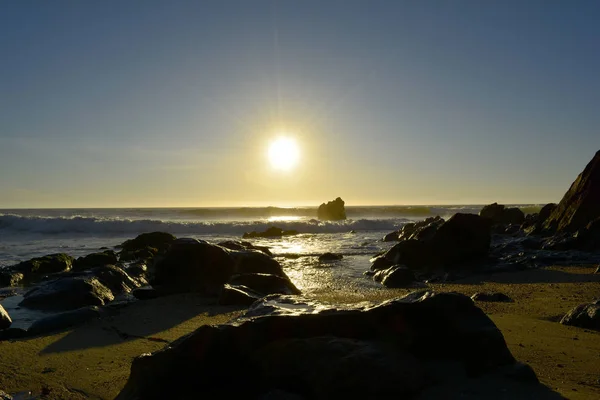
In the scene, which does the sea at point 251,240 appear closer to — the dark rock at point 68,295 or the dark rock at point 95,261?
the dark rock at point 68,295

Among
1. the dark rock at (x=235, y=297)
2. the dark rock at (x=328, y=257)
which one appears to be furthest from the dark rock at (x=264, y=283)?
the dark rock at (x=328, y=257)

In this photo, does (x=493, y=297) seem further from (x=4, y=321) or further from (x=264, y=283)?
(x=4, y=321)

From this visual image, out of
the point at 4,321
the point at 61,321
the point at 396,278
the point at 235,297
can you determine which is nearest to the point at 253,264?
the point at 235,297

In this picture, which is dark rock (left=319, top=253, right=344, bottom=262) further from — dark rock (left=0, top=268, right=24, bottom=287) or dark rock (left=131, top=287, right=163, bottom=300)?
dark rock (left=0, top=268, right=24, bottom=287)

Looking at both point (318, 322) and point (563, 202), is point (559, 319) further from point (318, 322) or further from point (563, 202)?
point (563, 202)

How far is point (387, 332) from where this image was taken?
3.78 meters

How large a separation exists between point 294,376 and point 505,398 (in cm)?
148

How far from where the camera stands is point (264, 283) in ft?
30.6

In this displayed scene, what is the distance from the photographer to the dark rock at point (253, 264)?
10.8 metres

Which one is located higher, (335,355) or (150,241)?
(335,355)

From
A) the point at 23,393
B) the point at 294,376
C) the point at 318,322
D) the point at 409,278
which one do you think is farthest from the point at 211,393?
the point at 409,278

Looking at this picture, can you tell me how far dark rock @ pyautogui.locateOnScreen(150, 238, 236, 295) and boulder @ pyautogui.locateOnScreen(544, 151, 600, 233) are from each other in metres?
12.4

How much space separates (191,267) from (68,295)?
2.55 meters

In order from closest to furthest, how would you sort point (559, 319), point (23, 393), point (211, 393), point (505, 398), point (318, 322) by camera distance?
1. point (505, 398)
2. point (211, 393)
3. point (318, 322)
4. point (23, 393)
5. point (559, 319)
